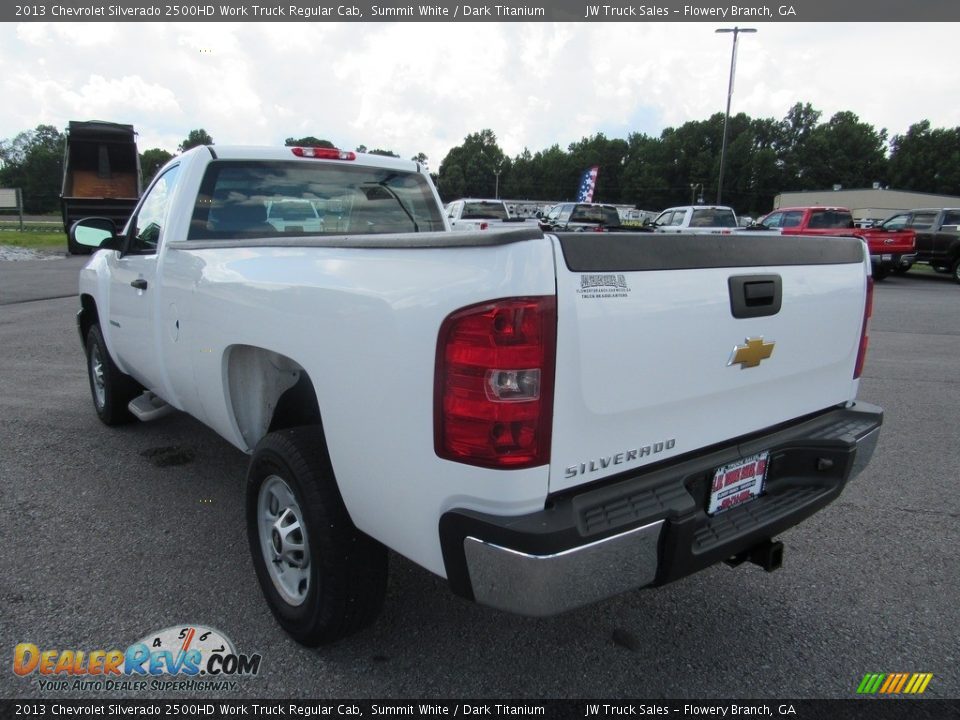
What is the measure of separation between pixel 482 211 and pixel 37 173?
75.7m

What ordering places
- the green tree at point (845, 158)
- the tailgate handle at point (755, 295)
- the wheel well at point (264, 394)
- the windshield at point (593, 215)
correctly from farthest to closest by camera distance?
the green tree at point (845, 158), the windshield at point (593, 215), the wheel well at point (264, 394), the tailgate handle at point (755, 295)

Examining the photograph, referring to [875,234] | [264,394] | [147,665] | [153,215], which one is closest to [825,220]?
[875,234]

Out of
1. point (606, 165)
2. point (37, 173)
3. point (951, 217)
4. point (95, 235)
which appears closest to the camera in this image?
point (95, 235)

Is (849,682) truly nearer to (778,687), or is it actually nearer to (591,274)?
(778,687)

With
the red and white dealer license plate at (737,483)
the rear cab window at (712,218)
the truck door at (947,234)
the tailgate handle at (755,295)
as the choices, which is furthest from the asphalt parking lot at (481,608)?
the truck door at (947,234)

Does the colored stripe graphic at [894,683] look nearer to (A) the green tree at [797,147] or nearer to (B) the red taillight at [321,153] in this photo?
(B) the red taillight at [321,153]

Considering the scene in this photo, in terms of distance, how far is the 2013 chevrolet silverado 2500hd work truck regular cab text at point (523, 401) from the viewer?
1.71 meters

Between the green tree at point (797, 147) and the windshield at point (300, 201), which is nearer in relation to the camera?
the windshield at point (300, 201)

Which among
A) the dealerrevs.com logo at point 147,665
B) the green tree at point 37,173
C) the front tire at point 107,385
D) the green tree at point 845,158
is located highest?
the green tree at point 845,158

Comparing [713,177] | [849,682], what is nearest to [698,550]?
[849,682]

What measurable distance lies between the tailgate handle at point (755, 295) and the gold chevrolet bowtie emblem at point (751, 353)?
10cm

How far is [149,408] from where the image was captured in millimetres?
4141

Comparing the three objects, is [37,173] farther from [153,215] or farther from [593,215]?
[153,215]

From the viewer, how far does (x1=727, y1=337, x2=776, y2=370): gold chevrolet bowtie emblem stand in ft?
7.11
